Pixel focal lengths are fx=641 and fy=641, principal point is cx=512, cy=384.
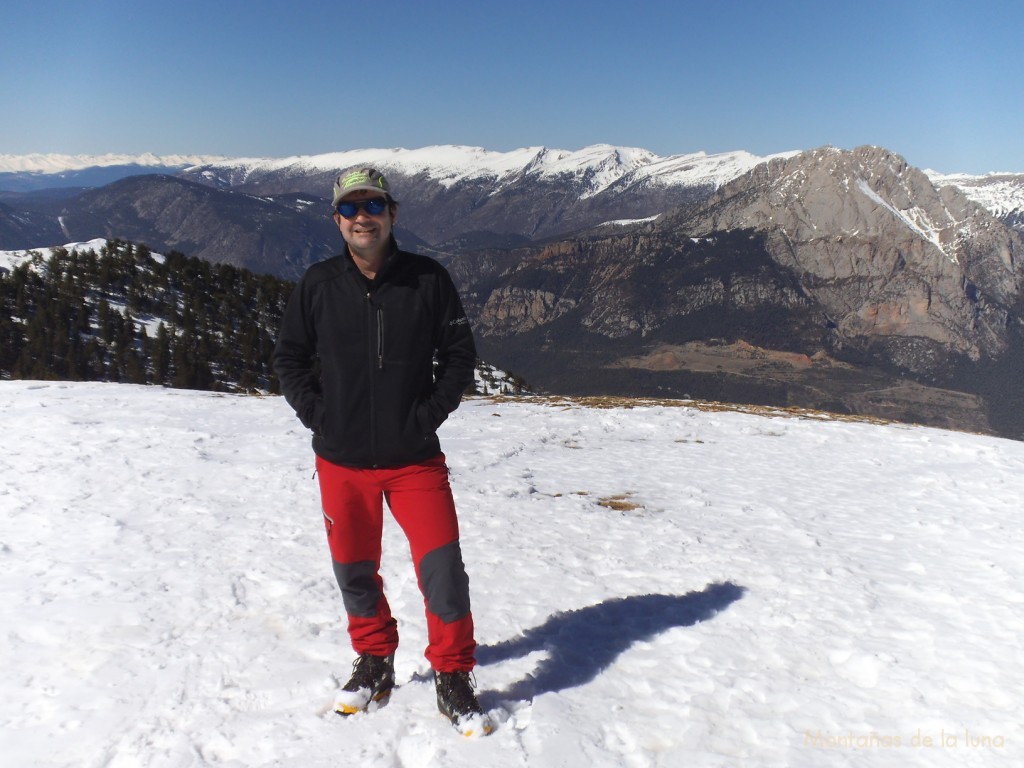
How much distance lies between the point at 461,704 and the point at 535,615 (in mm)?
2515

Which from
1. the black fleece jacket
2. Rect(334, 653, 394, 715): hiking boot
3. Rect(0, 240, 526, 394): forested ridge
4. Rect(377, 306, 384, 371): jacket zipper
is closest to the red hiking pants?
the black fleece jacket

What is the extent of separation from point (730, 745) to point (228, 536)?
286 inches

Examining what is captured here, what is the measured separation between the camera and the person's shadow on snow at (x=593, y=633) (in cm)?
624

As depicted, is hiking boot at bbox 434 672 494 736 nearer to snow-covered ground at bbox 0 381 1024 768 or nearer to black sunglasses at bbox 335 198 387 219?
snow-covered ground at bbox 0 381 1024 768

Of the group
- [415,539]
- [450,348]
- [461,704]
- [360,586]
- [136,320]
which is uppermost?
[450,348]

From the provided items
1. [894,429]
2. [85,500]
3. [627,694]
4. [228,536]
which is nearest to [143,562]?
[228,536]

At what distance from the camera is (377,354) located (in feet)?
17.1

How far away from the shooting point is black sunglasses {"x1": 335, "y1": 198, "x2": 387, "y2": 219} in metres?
5.07

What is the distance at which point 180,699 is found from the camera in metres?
5.50

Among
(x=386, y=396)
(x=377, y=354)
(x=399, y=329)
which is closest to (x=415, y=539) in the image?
(x=386, y=396)

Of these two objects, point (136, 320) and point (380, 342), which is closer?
point (380, 342)

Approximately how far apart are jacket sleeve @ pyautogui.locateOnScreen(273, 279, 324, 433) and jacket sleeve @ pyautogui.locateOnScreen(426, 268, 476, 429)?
100 cm

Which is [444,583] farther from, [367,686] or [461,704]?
[367,686]

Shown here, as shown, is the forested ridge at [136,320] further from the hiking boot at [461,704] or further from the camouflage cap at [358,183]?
the hiking boot at [461,704]
